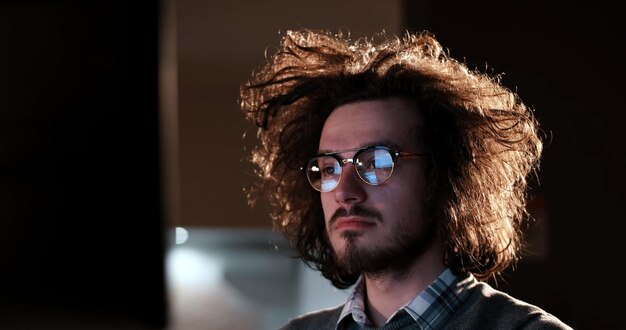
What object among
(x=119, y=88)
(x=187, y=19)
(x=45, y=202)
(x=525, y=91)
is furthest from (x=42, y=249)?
(x=525, y=91)

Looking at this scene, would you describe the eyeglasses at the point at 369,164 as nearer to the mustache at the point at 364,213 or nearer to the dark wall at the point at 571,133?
the mustache at the point at 364,213

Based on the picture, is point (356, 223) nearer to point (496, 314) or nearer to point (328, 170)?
point (328, 170)

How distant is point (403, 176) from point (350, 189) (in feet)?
0.43

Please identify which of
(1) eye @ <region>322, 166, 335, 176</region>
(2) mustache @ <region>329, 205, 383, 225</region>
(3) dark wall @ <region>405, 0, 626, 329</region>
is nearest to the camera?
(2) mustache @ <region>329, 205, 383, 225</region>

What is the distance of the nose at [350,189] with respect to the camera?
7.07 ft

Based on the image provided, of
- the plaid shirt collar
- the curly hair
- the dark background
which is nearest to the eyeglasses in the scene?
the curly hair

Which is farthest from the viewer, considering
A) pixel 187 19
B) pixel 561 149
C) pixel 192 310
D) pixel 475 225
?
pixel 192 310

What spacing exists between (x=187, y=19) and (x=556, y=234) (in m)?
1.82

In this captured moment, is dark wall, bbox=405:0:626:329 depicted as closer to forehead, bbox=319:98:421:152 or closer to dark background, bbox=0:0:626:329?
forehead, bbox=319:98:421:152

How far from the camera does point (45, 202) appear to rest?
4.14m

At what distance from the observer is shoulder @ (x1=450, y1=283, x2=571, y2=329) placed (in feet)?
6.59

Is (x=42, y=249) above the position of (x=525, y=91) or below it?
below

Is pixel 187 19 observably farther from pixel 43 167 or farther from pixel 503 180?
pixel 503 180

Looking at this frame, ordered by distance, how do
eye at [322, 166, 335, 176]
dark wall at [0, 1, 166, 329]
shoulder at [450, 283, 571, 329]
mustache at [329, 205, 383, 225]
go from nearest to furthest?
shoulder at [450, 283, 571, 329] → mustache at [329, 205, 383, 225] → eye at [322, 166, 335, 176] → dark wall at [0, 1, 166, 329]
